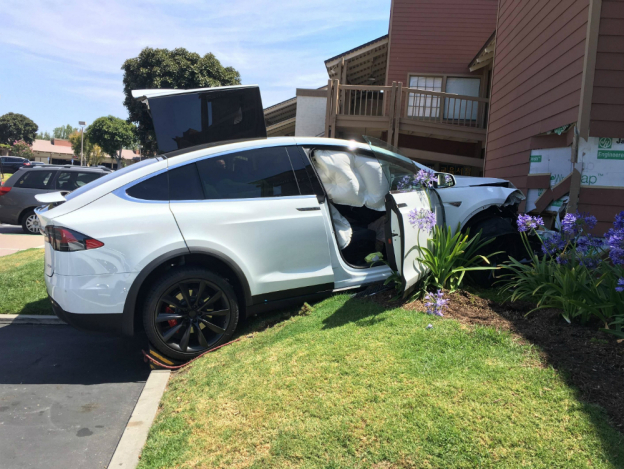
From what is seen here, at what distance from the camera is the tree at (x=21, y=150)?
238 ft

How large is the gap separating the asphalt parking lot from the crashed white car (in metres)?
0.53

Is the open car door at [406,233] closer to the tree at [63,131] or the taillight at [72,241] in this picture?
the taillight at [72,241]

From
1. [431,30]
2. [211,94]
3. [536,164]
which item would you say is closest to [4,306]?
[211,94]

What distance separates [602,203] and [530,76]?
3.01 m

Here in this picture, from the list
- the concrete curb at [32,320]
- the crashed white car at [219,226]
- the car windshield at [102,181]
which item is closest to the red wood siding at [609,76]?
the crashed white car at [219,226]

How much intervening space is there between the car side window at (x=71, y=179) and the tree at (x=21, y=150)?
7367 cm

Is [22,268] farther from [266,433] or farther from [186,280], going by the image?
[266,433]

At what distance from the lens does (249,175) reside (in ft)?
13.2

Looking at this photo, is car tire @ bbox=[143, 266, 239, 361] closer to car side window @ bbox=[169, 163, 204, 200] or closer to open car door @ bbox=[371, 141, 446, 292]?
car side window @ bbox=[169, 163, 204, 200]

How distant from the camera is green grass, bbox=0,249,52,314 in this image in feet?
16.9

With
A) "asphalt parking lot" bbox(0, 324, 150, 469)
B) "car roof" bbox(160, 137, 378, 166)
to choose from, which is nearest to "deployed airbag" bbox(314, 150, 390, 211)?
"car roof" bbox(160, 137, 378, 166)

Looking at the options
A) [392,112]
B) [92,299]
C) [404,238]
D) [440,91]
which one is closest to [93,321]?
[92,299]

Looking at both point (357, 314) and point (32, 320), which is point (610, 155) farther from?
point (32, 320)

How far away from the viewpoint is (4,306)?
16.9 feet
